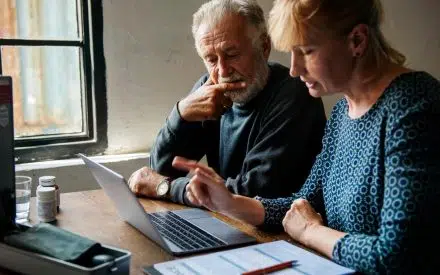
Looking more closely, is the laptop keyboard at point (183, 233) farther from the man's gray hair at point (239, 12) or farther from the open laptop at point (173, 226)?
the man's gray hair at point (239, 12)

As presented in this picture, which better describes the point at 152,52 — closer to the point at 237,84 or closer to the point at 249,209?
the point at 237,84

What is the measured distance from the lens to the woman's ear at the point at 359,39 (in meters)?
1.22

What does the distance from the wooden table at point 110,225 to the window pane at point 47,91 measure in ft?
2.49

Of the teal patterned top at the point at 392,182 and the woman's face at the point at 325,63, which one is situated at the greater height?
the woman's face at the point at 325,63

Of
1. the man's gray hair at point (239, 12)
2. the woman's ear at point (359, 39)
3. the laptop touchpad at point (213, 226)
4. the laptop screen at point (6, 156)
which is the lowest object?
the laptop touchpad at point (213, 226)

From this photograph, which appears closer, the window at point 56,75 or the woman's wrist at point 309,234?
the woman's wrist at point 309,234

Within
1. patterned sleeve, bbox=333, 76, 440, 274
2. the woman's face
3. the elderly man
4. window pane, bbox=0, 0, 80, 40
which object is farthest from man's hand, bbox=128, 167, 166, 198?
window pane, bbox=0, 0, 80, 40

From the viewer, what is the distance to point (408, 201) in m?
1.02

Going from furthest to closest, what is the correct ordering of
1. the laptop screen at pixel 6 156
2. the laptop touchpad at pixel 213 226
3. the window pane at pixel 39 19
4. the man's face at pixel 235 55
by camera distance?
the window pane at pixel 39 19 → the man's face at pixel 235 55 → the laptop touchpad at pixel 213 226 → the laptop screen at pixel 6 156

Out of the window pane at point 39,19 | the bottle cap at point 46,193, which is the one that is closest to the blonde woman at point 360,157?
the bottle cap at point 46,193

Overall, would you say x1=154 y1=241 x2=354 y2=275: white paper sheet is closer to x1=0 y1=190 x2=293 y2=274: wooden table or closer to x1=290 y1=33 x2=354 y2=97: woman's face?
x1=0 y1=190 x2=293 y2=274: wooden table

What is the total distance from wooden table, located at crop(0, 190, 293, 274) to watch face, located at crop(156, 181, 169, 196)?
3 cm

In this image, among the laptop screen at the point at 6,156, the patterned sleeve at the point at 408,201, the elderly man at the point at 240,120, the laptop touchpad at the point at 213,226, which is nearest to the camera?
the patterned sleeve at the point at 408,201

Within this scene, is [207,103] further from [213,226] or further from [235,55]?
[213,226]
